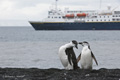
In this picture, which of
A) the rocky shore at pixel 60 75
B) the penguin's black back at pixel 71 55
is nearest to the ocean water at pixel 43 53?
the penguin's black back at pixel 71 55

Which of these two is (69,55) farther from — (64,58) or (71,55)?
(64,58)

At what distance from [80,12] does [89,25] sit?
761 centimetres

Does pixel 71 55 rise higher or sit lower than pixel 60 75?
higher

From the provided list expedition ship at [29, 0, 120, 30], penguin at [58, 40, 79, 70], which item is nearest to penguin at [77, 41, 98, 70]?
penguin at [58, 40, 79, 70]

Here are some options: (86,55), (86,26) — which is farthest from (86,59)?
(86,26)

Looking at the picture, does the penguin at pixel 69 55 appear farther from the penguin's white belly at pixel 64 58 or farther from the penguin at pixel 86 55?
the penguin at pixel 86 55

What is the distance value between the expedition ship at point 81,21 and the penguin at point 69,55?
209ft

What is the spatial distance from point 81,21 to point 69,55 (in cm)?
6516

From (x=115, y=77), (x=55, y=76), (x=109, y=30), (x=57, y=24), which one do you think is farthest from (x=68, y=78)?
(x=109, y=30)

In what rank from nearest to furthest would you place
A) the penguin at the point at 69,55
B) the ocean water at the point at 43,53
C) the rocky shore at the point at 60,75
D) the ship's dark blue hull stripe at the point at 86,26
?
the rocky shore at the point at 60,75 < the penguin at the point at 69,55 < the ocean water at the point at 43,53 < the ship's dark blue hull stripe at the point at 86,26

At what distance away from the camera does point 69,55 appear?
8.47 meters

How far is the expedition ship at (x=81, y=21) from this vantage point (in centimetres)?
7281

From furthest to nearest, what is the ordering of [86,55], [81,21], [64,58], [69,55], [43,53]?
[81,21] → [43,53] → [64,58] → [86,55] → [69,55]

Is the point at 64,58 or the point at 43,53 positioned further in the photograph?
the point at 43,53
